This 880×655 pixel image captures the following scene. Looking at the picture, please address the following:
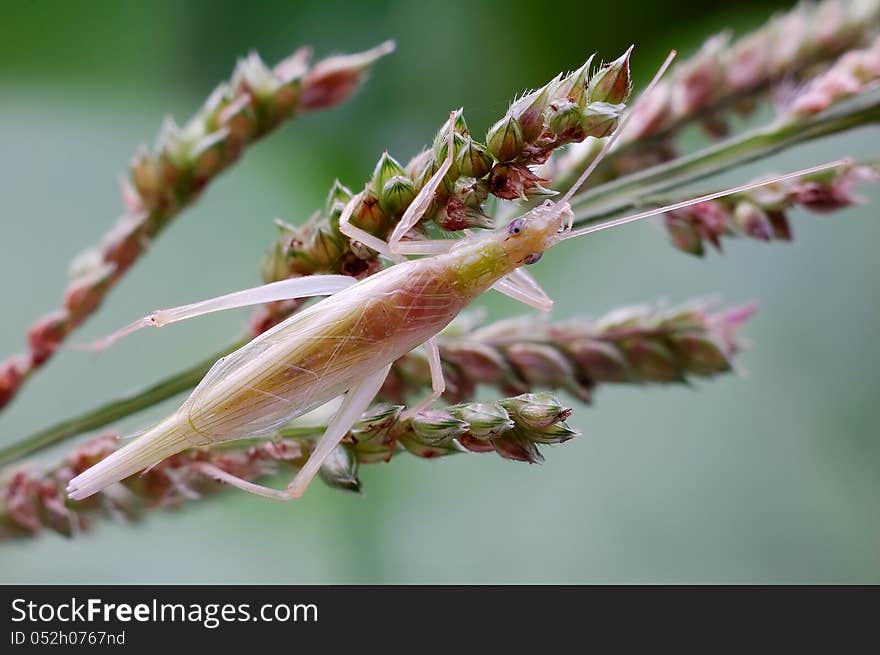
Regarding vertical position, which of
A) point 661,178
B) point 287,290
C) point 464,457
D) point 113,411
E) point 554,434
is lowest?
point 554,434

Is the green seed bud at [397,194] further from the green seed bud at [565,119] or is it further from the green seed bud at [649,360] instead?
the green seed bud at [649,360]

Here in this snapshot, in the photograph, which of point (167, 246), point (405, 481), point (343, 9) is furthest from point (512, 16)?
point (405, 481)

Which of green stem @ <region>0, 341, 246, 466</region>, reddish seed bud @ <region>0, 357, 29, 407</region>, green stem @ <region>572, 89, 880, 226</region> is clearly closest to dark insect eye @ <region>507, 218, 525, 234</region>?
green stem @ <region>572, 89, 880, 226</region>

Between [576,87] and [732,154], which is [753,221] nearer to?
[732,154]

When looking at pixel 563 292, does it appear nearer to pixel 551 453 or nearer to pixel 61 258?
pixel 551 453

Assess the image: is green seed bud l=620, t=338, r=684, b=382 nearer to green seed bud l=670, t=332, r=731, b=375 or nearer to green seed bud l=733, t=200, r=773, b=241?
green seed bud l=670, t=332, r=731, b=375

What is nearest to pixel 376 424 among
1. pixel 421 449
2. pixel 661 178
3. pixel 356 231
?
pixel 421 449

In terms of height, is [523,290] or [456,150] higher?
[523,290]

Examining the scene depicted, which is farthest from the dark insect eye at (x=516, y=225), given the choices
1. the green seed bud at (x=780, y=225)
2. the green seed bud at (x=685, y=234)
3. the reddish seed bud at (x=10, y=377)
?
the reddish seed bud at (x=10, y=377)
